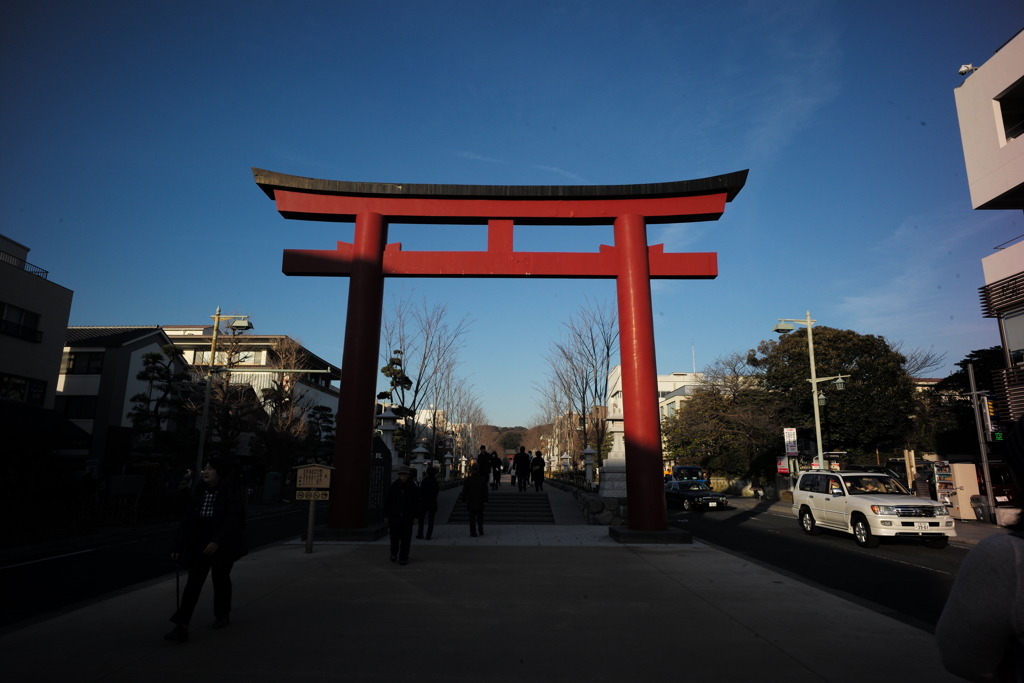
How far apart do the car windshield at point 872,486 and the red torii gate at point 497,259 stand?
5.44 m

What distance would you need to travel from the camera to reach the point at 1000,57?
1891cm

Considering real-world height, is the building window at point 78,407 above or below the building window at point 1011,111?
below

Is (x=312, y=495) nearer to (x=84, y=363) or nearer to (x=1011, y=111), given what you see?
(x=1011, y=111)

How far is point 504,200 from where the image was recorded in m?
14.3

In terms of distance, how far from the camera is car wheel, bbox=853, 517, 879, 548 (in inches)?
521

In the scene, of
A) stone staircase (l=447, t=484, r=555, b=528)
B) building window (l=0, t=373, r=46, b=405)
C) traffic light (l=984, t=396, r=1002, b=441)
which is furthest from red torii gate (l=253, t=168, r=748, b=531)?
building window (l=0, t=373, r=46, b=405)

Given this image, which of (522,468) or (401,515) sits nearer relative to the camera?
(401,515)

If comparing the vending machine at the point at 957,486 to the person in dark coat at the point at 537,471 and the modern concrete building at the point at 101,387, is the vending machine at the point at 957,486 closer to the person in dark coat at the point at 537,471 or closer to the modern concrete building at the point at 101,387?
the person in dark coat at the point at 537,471

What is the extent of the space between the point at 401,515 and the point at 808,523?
12126 mm

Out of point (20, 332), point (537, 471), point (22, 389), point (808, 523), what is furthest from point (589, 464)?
point (20, 332)

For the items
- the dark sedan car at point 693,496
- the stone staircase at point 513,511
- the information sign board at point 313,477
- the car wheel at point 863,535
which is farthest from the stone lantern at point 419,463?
the car wheel at point 863,535

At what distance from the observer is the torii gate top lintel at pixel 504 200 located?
14070 mm

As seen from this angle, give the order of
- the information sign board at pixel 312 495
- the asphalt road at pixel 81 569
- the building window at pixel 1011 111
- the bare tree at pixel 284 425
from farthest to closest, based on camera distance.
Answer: the bare tree at pixel 284 425
the building window at pixel 1011 111
the information sign board at pixel 312 495
the asphalt road at pixel 81 569

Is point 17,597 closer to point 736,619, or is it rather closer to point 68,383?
point 736,619
